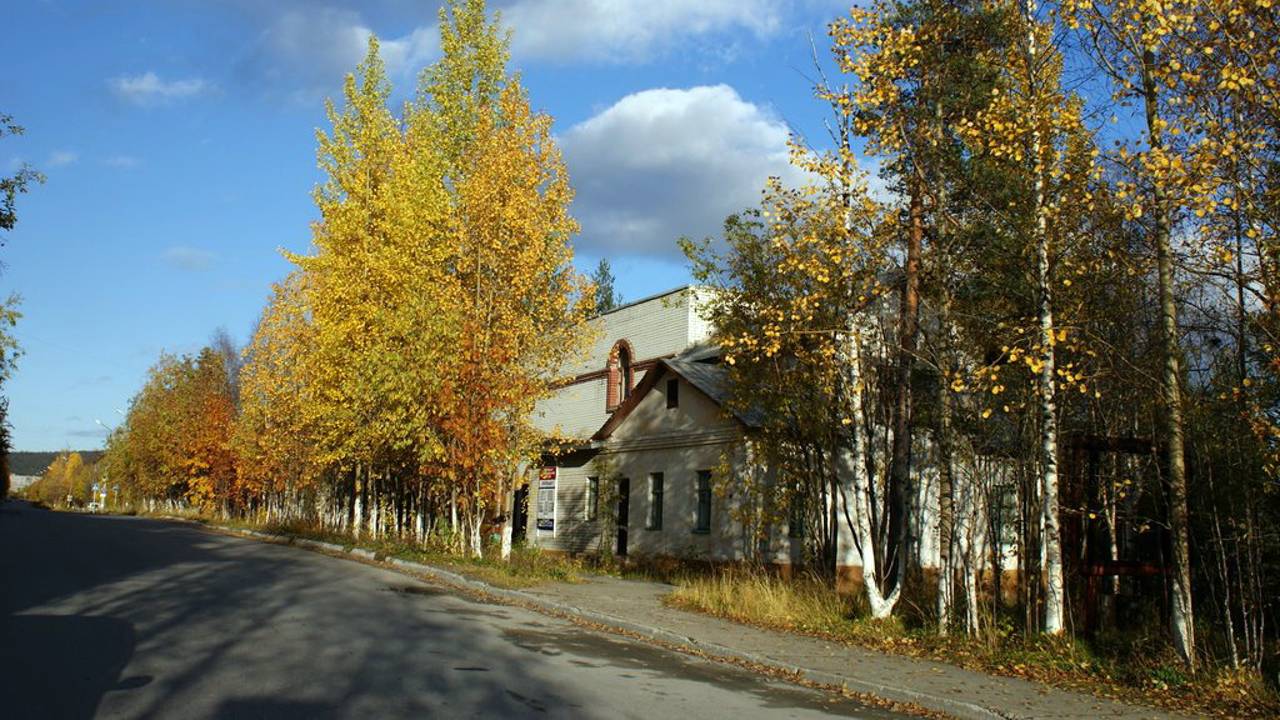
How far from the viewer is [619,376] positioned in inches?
1399

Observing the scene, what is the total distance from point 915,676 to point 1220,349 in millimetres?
5497

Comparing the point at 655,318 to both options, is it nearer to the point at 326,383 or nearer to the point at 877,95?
the point at 326,383

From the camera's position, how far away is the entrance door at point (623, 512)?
94.5 ft

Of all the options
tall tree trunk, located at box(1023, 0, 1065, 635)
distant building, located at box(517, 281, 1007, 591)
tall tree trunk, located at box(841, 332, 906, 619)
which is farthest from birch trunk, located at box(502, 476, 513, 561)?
tall tree trunk, located at box(1023, 0, 1065, 635)

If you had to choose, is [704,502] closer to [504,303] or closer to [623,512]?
[623,512]

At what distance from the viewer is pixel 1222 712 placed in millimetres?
9750

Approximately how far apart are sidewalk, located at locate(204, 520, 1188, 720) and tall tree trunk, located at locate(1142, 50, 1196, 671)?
164cm

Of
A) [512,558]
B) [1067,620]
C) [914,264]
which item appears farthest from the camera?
[512,558]

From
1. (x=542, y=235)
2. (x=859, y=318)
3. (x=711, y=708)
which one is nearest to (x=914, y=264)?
(x=859, y=318)

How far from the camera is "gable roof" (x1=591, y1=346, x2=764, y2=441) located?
22078 mm

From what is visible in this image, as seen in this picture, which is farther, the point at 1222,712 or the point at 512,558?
the point at 512,558

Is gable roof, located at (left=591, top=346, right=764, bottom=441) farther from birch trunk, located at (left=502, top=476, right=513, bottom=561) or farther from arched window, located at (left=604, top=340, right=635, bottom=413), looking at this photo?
birch trunk, located at (left=502, top=476, right=513, bottom=561)

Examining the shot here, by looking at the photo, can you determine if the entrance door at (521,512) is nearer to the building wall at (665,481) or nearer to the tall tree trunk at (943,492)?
the building wall at (665,481)

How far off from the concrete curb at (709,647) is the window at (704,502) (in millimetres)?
6969
